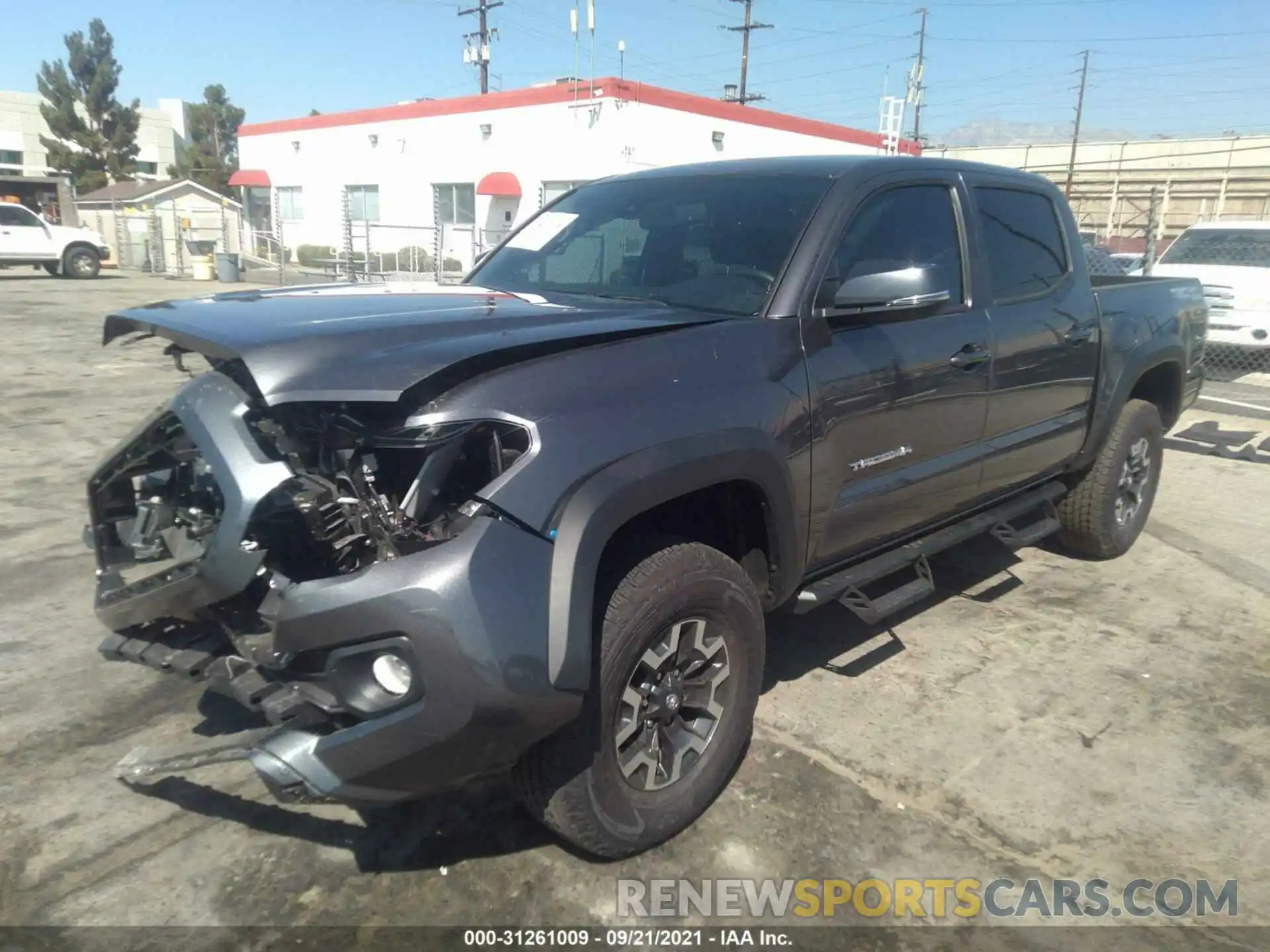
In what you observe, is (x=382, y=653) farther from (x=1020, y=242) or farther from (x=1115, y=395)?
(x=1115, y=395)

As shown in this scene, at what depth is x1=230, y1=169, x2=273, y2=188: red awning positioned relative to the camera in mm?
38156

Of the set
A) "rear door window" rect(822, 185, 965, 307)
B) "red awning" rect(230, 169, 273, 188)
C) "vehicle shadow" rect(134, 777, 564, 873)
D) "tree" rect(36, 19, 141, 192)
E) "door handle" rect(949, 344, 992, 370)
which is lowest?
"vehicle shadow" rect(134, 777, 564, 873)

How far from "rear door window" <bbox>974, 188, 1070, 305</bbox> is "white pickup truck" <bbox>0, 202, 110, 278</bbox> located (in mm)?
27324

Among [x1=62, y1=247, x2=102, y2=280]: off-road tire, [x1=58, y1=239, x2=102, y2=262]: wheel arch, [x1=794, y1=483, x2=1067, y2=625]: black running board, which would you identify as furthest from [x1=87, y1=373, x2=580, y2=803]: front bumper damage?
[x1=62, y1=247, x2=102, y2=280]: off-road tire

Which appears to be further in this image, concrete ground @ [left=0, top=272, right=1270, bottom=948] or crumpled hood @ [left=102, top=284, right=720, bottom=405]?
concrete ground @ [left=0, top=272, right=1270, bottom=948]

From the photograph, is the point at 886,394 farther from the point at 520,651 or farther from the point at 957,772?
the point at 520,651

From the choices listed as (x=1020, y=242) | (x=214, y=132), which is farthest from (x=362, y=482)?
(x=214, y=132)

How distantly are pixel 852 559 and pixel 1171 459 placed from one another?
569 centimetres

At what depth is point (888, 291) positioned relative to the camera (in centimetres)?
296

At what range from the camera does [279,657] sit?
2.36 metres

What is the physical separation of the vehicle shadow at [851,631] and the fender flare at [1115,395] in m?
0.76

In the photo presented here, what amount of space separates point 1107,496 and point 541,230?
327 cm

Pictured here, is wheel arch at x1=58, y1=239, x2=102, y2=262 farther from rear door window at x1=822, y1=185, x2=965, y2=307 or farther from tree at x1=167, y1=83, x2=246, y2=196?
tree at x1=167, y1=83, x2=246, y2=196

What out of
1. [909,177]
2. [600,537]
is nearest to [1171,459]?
[909,177]
